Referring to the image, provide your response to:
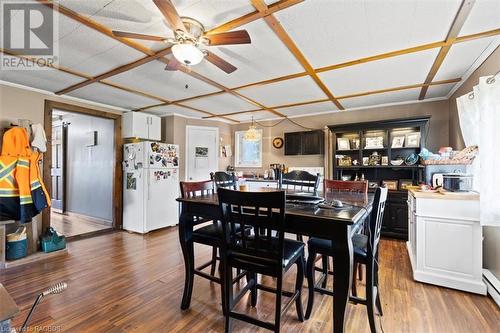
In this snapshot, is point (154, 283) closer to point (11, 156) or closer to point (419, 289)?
point (11, 156)

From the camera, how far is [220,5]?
168cm

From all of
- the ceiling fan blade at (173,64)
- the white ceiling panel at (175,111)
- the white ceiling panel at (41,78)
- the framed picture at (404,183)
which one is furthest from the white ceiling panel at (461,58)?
the white ceiling panel at (41,78)

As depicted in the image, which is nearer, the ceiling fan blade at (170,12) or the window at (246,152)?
the ceiling fan blade at (170,12)

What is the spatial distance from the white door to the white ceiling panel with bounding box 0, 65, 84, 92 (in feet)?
7.72

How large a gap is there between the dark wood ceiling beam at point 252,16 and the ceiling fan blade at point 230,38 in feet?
0.58

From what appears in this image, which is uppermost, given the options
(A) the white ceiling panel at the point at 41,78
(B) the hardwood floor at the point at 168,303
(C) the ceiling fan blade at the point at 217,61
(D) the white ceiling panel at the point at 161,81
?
(D) the white ceiling panel at the point at 161,81

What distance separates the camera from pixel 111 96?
12.5ft

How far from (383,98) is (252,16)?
10.1 feet

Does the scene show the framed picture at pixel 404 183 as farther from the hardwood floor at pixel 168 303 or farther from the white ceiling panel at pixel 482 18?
the white ceiling panel at pixel 482 18

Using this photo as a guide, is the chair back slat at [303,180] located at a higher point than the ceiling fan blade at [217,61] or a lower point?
lower

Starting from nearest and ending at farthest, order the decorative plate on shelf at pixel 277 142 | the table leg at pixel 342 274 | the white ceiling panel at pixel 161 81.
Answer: the table leg at pixel 342 274 → the white ceiling panel at pixel 161 81 → the decorative plate on shelf at pixel 277 142

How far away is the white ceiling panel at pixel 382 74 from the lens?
2.51 m

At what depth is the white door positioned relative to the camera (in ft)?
17.2

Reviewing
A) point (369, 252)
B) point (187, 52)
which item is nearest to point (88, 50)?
point (187, 52)
